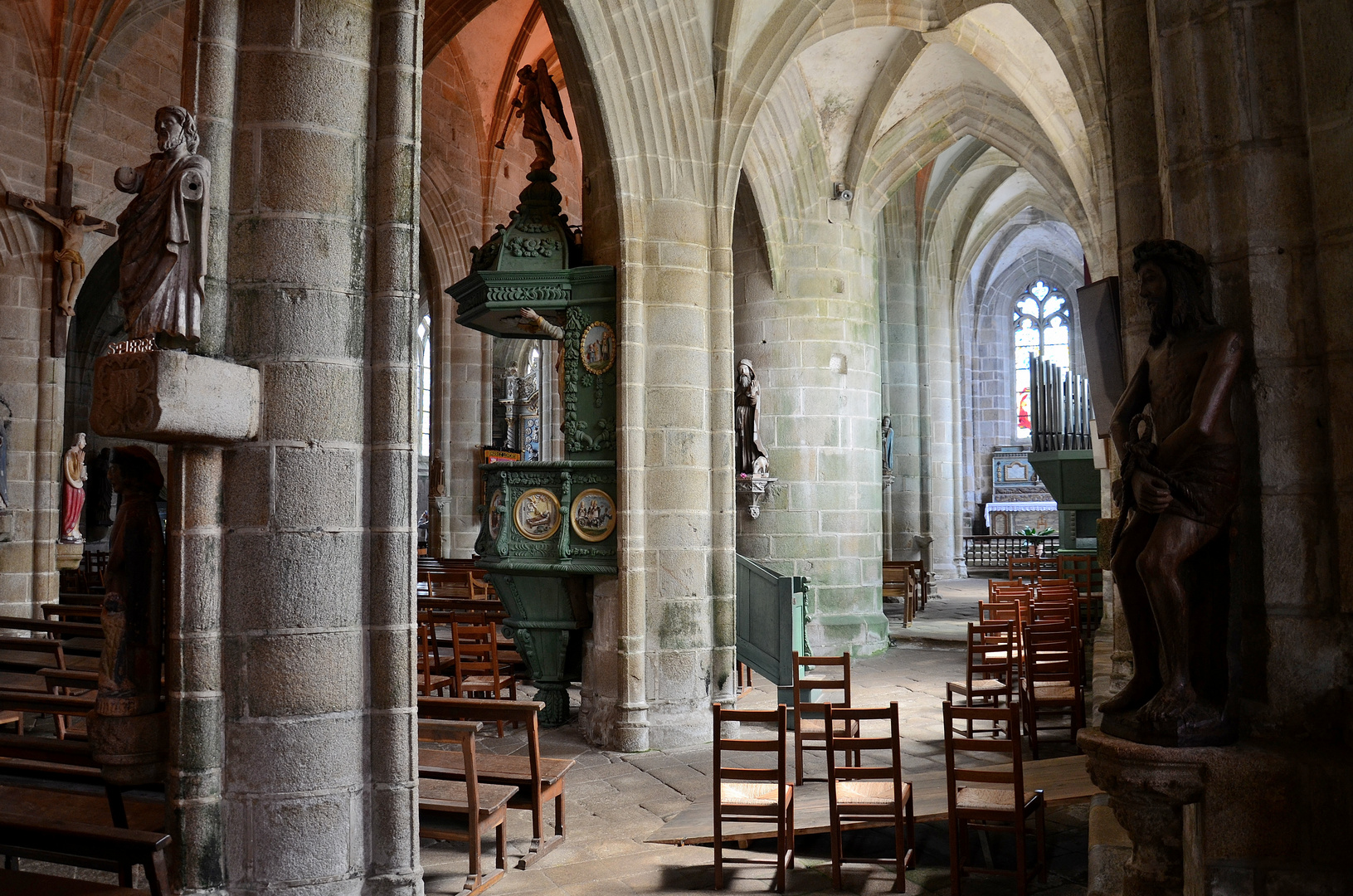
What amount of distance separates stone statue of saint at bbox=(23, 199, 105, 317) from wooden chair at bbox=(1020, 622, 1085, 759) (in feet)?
35.4

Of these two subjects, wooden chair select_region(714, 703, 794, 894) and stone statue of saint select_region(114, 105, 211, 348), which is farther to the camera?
wooden chair select_region(714, 703, 794, 894)

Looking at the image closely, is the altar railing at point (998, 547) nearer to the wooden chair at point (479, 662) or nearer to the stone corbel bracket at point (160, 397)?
the wooden chair at point (479, 662)

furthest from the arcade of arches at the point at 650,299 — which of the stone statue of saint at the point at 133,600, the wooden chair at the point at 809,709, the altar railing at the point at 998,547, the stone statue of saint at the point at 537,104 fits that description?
the altar railing at the point at 998,547

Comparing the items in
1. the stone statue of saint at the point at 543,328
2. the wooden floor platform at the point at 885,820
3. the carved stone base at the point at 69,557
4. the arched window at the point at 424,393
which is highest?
the arched window at the point at 424,393

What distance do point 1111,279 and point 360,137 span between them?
345 centimetres

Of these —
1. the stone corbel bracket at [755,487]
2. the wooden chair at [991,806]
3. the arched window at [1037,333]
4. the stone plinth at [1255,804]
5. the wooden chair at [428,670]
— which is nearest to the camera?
the stone plinth at [1255,804]

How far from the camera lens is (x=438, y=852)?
16.6 feet

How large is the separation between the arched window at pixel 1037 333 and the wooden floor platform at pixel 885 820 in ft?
78.3

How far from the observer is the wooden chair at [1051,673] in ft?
22.1

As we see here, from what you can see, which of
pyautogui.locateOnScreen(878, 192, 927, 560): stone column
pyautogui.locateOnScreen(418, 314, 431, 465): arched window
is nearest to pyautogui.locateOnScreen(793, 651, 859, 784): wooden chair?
pyautogui.locateOnScreen(878, 192, 927, 560): stone column

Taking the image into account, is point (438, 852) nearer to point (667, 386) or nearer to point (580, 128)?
point (667, 386)

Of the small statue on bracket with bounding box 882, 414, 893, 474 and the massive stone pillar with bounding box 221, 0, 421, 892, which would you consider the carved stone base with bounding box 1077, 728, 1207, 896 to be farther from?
the small statue on bracket with bounding box 882, 414, 893, 474

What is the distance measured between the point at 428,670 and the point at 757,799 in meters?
3.56

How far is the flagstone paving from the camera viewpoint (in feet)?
14.9
